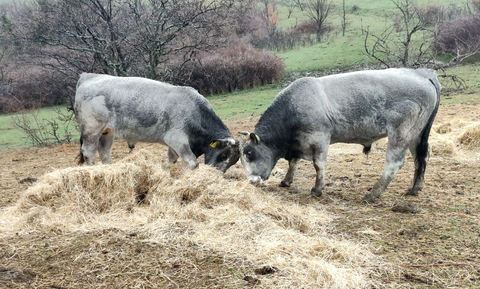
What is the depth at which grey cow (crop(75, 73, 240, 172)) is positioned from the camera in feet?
25.7

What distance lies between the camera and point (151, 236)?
4.84m

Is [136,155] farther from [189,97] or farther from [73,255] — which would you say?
[73,255]

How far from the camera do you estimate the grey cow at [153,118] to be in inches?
309

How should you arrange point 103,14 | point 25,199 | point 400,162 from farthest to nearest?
1. point 103,14
2. point 400,162
3. point 25,199

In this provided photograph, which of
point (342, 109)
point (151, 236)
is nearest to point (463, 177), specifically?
point (342, 109)

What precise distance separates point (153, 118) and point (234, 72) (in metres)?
20.1

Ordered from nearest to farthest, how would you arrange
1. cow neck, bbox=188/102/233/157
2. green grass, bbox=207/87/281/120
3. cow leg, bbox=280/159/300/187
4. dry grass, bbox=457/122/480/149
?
cow leg, bbox=280/159/300/187 → cow neck, bbox=188/102/233/157 → dry grass, bbox=457/122/480/149 → green grass, bbox=207/87/281/120

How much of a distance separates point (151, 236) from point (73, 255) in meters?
0.83

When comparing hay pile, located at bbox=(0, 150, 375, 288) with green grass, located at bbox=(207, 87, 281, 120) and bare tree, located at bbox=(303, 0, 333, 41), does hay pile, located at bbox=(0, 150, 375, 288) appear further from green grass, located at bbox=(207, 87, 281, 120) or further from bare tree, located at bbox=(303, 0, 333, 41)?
bare tree, located at bbox=(303, 0, 333, 41)

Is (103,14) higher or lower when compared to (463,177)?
higher

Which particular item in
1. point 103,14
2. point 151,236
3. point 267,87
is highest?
point 103,14

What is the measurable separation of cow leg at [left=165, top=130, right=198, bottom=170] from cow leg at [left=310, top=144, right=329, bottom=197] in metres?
2.18

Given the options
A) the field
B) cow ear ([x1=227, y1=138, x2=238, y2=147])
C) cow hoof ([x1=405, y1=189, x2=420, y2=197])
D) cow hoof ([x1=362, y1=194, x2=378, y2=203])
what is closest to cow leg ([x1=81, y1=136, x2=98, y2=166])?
the field

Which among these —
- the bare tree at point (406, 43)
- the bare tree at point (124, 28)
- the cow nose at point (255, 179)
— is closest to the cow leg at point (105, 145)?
the cow nose at point (255, 179)
